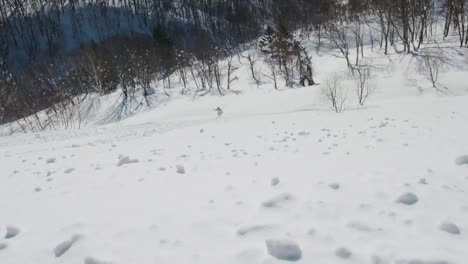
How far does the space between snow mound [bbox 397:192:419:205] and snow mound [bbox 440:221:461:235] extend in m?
0.54

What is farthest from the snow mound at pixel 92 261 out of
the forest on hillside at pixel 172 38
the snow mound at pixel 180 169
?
the forest on hillside at pixel 172 38

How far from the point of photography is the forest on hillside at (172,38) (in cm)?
4178

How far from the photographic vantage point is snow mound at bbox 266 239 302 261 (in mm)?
3191

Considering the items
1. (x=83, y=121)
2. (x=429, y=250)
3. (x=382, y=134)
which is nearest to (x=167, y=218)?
(x=429, y=250)

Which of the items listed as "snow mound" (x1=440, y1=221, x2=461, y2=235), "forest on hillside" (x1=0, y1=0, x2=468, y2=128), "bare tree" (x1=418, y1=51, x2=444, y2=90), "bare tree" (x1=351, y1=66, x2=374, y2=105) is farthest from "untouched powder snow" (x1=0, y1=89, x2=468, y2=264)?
"forest on hillside" (x1=0, y1=0, x2=468, y2=128)

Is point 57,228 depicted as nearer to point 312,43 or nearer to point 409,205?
point 409,205

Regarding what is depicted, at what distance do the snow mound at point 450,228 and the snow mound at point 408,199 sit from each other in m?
0.54

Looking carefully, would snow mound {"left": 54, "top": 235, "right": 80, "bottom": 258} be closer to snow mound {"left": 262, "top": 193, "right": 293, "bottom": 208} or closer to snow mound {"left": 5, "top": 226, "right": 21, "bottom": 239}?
snow mound {"left": 5, "top": 226, "right": 21, "bottom": 239}

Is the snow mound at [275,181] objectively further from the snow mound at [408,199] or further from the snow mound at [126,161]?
the snow mound at [126,161]

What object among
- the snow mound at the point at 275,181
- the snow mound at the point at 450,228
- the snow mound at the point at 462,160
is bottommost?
the snow mound at the point at 462,160

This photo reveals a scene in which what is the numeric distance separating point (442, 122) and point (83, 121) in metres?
37.7

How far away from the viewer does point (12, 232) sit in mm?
4043

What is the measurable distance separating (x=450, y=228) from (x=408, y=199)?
2.05ft

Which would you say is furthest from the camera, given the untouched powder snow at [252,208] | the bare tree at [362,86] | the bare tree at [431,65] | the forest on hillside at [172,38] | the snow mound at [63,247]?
the forest on hillside at [172,38]
